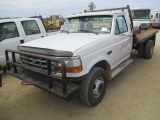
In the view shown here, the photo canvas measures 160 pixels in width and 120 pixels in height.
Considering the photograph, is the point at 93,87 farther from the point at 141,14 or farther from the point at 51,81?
the point at 141,14

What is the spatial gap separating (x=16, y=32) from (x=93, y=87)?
3771 millimetres

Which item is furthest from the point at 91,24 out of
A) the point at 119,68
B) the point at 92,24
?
the point at 119,68

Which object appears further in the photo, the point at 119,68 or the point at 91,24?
the point at 119,68

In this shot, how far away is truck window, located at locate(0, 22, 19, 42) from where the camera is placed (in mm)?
5633

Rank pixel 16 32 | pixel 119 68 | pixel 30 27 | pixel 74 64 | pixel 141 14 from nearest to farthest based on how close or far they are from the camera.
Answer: pixel 74 64
pixel 119 68
pixel 16 32
pixel 30 27
pixel 141 14

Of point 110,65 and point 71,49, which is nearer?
point 71,49

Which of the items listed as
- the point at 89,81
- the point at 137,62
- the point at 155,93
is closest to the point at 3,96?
the point at 89,81

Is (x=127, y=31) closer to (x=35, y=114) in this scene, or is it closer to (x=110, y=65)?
(x=110, y=65)

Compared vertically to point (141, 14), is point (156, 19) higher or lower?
lower

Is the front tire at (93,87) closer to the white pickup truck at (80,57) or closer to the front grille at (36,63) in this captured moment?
the white pickup truck at (80,57)

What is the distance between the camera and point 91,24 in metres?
4.43

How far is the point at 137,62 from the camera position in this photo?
685 centimetres

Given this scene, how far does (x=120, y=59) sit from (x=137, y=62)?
2426 millimetres

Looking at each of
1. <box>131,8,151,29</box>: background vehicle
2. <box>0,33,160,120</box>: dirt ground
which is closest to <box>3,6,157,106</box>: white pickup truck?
<box>0,33,160,120</box>: dirt ground
